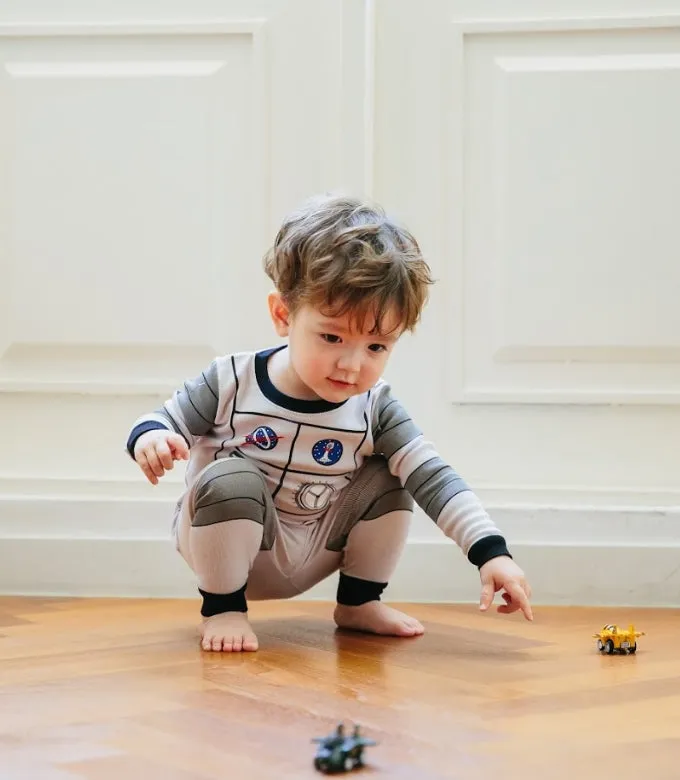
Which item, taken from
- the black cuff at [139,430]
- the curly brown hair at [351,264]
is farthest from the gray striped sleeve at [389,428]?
the black cuff at [139,430]

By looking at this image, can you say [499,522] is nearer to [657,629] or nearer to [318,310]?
[657,629]

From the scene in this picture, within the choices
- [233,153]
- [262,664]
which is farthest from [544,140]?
[262,664]

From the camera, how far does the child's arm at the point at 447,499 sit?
1.14 meters

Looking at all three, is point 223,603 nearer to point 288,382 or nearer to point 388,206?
point 288,382

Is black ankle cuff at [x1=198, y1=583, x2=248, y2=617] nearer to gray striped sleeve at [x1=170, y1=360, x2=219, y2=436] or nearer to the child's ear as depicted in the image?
gray striped sleeve at [x1=170, y1=360, x2=219, y2=436]

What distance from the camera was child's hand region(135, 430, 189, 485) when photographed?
3.64 ft

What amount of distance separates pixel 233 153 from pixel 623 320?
63 cm

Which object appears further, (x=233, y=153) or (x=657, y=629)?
(x=233, y=153)

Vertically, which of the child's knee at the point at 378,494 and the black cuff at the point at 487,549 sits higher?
the child's knee at the point at 378,494

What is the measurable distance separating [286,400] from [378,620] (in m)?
0.27

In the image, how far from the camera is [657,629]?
1325mm

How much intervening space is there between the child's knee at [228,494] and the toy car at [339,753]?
0.46 m

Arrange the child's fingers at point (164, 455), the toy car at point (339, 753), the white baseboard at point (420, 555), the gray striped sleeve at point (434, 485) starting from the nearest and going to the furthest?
the toy car at point (339, 753) → the child's fingers at point (164, 455) → the gray striped sleeve at point (434, 485) → the white baseboard at point (420, 555)

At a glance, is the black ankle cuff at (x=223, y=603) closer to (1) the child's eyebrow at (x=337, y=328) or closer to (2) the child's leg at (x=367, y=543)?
(2) the child's leg at (x=367, y=543)
